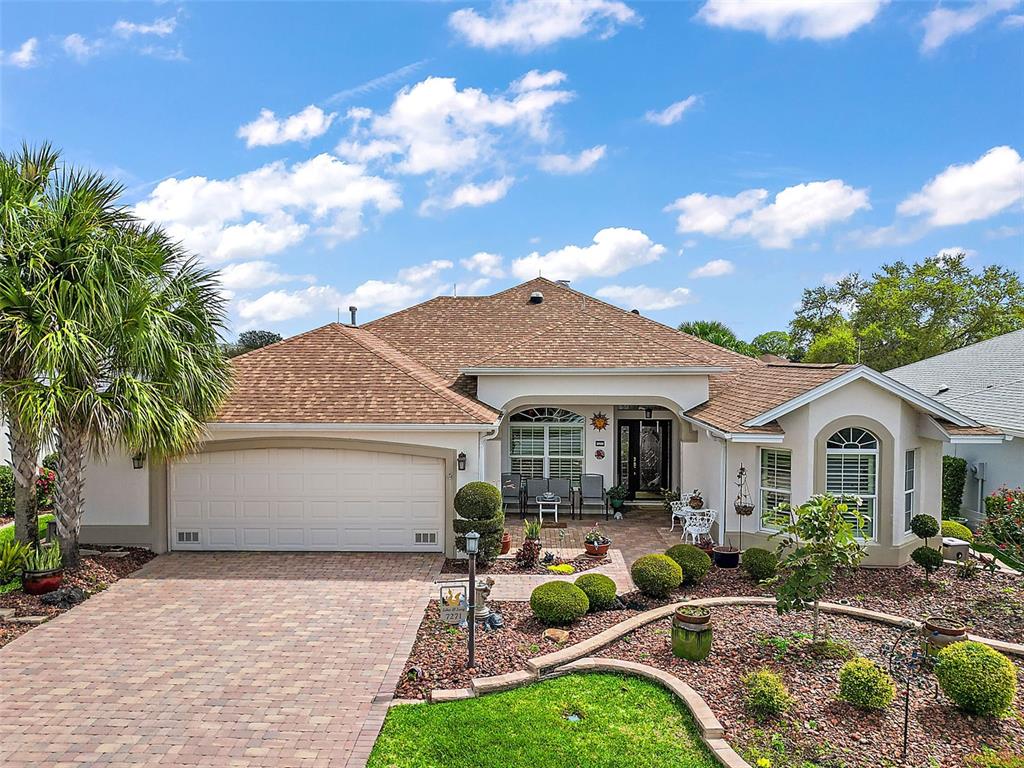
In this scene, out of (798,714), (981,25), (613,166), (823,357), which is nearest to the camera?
(798,714)

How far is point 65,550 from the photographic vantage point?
12047 mm

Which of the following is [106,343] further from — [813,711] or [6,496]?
[813,711]

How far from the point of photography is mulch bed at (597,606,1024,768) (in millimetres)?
6441

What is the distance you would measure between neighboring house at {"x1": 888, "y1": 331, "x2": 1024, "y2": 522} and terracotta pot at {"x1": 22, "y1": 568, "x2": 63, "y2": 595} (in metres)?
17.9

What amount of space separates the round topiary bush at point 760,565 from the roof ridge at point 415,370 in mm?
5887

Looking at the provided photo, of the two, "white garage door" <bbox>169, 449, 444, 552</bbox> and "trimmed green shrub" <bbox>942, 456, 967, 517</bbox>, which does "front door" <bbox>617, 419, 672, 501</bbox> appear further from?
"white garage door" <bbox>169, 449, 444, 552</bbox>

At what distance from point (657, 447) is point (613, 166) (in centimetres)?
842

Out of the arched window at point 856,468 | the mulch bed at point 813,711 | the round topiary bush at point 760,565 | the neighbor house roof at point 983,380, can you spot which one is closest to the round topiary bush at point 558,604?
the mulch bed at point 813,711

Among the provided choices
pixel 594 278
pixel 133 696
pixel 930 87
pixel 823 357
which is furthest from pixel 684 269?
pixel 133 696

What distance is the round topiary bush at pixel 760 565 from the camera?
11648 millimetres

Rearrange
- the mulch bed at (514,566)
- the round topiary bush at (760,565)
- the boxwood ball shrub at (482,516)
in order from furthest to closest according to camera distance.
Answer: the mulch bed at (514,566) → the boxwood ball shrub at (482,516) → the round topiary bush at (760,565)

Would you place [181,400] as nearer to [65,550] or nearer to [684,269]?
[65,550]

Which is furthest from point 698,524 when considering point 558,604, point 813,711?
point 813,711

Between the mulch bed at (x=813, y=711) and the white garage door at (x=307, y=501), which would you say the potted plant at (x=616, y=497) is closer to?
the white garage door at (x=307, y=501)
